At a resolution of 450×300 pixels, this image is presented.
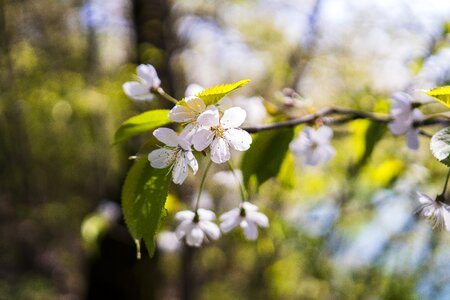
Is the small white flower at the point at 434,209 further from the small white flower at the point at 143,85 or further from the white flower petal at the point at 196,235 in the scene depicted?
the small white flower at the point at 143,85

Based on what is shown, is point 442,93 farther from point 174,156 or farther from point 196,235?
point 196,235

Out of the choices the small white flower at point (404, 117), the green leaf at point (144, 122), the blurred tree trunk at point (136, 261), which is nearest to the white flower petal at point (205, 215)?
the green leaf at point (144, 122)

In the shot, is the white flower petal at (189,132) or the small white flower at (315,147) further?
the small white flower at (315,147)

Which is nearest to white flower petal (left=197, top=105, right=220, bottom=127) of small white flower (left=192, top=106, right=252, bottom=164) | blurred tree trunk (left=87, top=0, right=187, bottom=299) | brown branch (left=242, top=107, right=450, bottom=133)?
small white flower (left=192, top=106, right=252, bottom=164)

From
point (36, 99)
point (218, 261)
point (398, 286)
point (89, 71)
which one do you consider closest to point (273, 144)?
point (398, 286)

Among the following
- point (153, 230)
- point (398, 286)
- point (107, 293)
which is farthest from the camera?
point (107, 293)

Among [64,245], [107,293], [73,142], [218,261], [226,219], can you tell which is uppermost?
[226,219]

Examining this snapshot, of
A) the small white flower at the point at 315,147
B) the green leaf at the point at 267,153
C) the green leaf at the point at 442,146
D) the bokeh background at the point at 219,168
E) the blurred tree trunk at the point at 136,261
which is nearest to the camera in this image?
the green leaf at the point at 442,146

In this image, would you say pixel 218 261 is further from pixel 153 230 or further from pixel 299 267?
pixel 153 230
